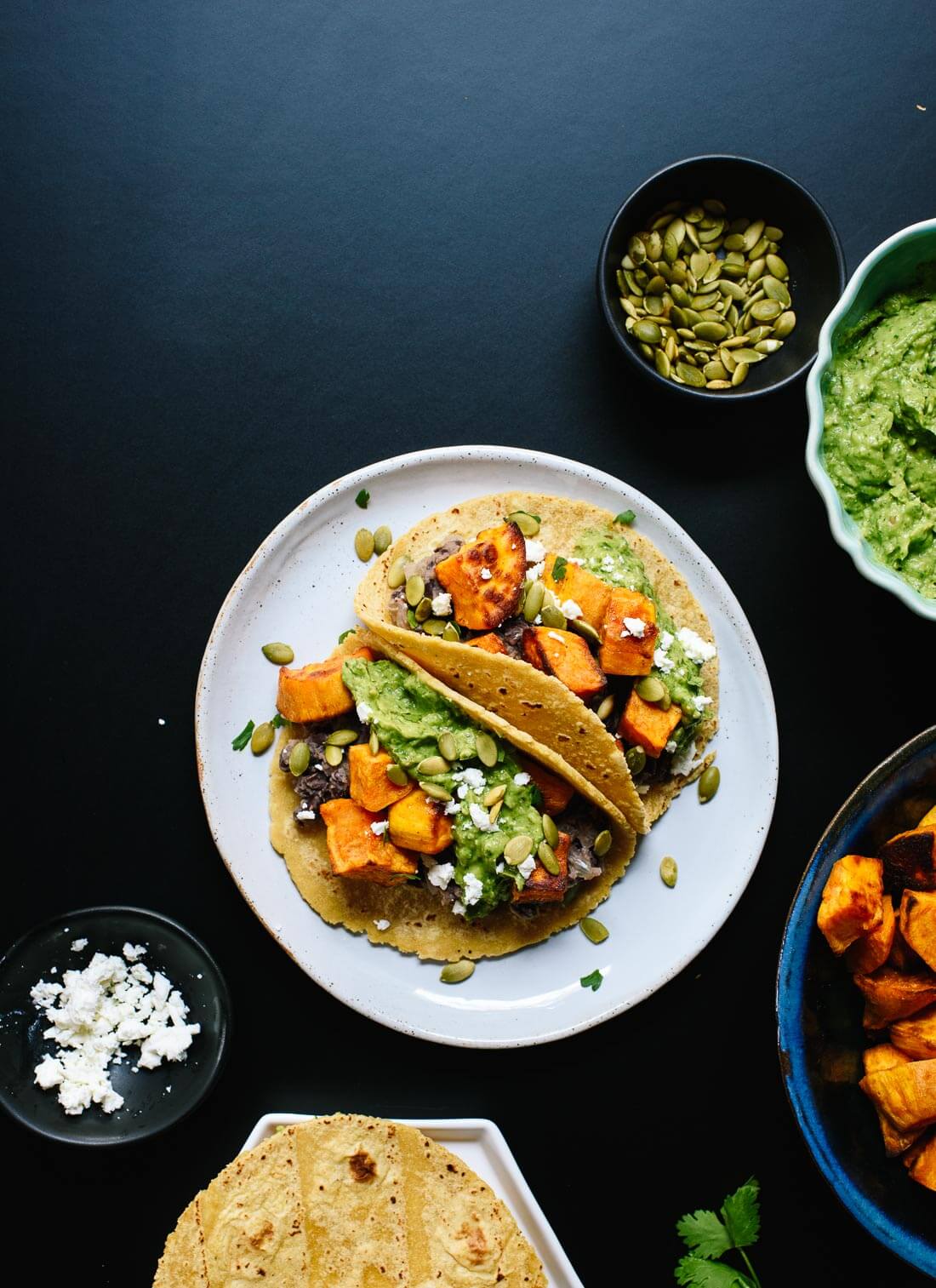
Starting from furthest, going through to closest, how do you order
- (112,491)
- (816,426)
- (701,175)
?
(112,491) < (701,175) < (816,426)

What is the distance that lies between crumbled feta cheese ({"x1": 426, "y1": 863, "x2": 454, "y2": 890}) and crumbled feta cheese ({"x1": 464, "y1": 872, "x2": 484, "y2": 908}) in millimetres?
67

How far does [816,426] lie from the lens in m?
3.05

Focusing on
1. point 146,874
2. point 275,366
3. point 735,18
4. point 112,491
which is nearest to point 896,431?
point 735,18

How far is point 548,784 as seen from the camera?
3.31m

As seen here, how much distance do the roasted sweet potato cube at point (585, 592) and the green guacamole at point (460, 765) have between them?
474 millimetres

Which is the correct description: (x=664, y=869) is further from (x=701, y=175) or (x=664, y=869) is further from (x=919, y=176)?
(x=919, y=176)

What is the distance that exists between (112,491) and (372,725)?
4.22ft

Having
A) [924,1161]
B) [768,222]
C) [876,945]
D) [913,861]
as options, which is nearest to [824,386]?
[768,222]

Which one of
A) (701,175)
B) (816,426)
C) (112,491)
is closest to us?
(816,426)

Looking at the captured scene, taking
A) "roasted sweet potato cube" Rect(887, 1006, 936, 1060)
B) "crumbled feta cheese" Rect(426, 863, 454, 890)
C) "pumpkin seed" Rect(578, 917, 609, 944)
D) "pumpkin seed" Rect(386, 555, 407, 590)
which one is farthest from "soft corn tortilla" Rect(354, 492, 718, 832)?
"roasted sweet potato cube" Rect(887, 1006, 936, 1060)

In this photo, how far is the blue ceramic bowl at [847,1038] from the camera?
3129mm

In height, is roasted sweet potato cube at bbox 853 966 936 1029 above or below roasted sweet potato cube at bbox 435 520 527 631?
below

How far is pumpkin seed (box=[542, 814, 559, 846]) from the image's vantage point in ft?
10.7

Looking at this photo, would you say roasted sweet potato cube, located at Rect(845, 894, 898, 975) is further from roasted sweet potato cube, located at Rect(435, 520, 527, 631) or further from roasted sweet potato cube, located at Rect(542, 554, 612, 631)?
roasted sweet potato cube, located at Rect(435, 520, 527, 631)
